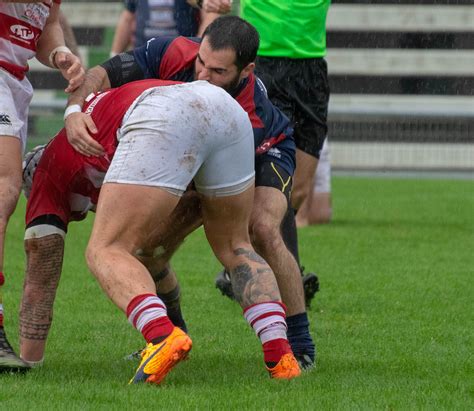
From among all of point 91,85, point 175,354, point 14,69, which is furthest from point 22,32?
point 175,354

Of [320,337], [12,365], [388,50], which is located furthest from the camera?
[388,50]

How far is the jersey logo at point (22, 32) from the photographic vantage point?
6.18 metres

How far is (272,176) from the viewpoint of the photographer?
6203mm

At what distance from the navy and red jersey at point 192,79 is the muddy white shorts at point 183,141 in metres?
0.77

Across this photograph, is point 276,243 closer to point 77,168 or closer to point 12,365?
point 77,168

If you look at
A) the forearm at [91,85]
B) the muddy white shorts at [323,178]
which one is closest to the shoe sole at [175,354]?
the forearm at [91,85]

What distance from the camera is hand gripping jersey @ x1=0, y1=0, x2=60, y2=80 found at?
612 cm

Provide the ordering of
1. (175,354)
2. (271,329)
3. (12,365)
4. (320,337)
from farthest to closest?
1. (320,337)
2. (12,365)
3. (271,329)
4. (175,354)

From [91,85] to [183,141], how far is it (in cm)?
A: 102

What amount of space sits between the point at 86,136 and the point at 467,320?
275 cm

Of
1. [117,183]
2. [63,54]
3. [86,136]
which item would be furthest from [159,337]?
[63,54]

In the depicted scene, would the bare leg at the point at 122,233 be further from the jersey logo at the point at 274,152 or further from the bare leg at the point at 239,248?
the jersey logo at the point at 274,152

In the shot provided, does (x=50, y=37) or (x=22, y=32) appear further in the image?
(x=50, y=37)

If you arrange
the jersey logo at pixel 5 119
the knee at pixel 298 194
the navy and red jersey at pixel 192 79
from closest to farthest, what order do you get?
the jersey logo at pixel 5 119
the navy and red jersey at pixel 192 79
the knee at pixel 298 194
